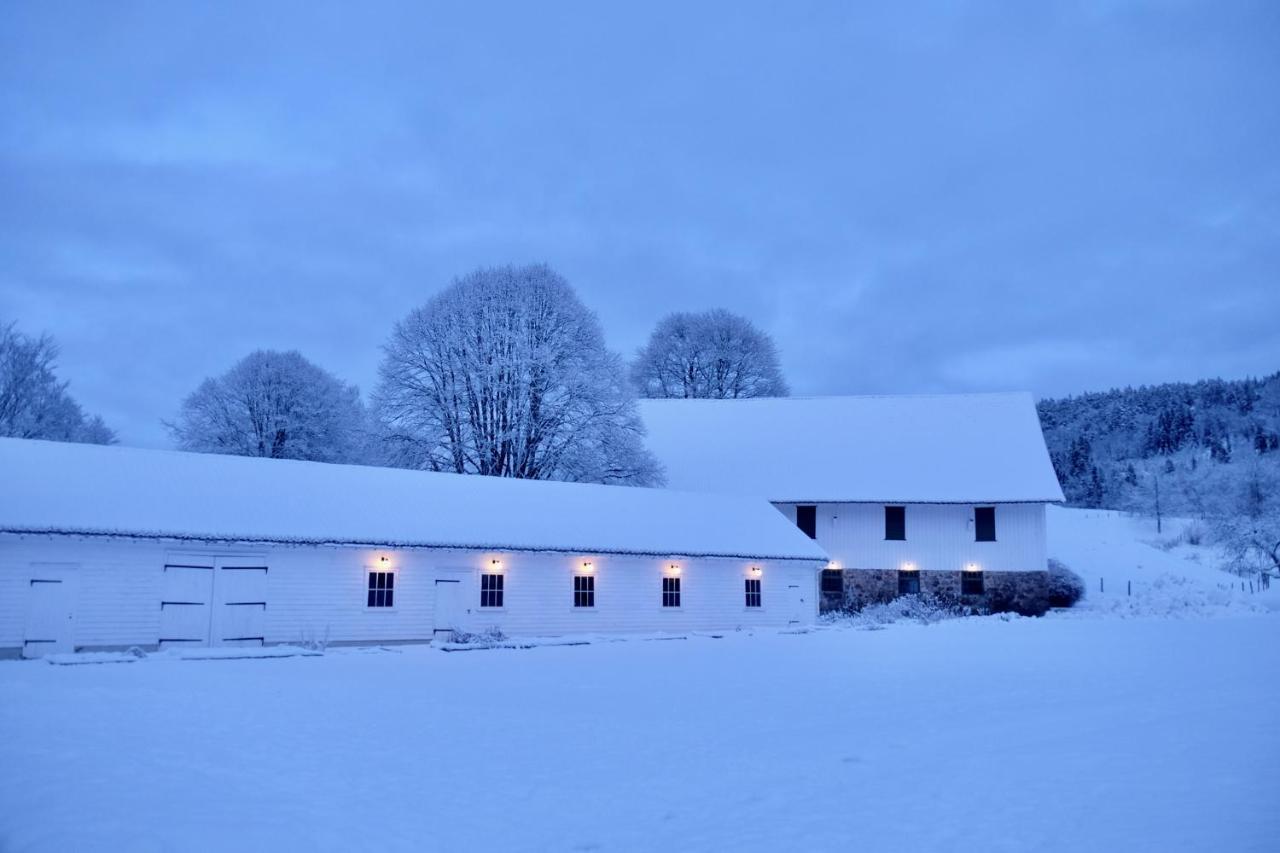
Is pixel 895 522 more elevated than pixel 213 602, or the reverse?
pixel 895 522

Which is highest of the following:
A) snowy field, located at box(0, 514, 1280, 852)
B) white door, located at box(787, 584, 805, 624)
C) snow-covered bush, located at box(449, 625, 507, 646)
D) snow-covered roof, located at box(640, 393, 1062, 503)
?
snow-covered roof, located at box(640, 393, 1062, 503)

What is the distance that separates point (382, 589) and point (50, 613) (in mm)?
6687

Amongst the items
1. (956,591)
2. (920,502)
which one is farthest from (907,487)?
Answer: (956,591)

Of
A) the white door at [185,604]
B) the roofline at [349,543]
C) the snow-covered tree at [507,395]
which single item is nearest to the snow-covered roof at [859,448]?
the snow-covered tree at [507,395]

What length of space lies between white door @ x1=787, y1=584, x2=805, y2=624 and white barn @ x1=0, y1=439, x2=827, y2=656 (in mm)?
83

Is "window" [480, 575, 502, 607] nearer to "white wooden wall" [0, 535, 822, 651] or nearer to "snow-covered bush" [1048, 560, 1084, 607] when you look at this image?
"white wooden wall" [0, 535, 822, 651]

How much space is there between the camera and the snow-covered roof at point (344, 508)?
19766 mm

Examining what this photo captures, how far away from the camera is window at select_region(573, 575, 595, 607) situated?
25497 millimetres

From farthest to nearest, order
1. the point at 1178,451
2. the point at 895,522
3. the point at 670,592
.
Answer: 1. the point at 1178,451
2. the point at 895,522
3. the point at 670,592

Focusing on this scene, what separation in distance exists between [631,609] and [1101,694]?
541 inches

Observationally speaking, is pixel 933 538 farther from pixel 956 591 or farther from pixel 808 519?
pixel 808 519

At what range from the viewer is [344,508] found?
75.9ft

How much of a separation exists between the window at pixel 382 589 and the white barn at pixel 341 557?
4 centimetres

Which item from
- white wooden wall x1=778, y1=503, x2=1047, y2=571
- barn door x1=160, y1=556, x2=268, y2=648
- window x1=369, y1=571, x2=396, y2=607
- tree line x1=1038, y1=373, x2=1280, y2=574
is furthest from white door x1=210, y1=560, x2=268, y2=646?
tree line x1=1038, y1=373, x2=1280, y2=574
